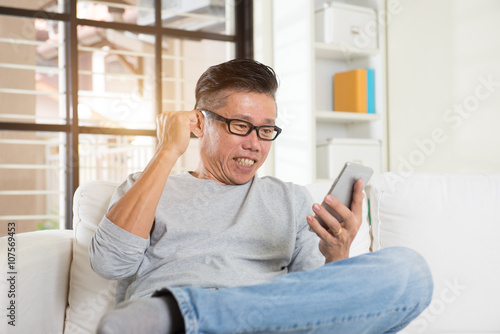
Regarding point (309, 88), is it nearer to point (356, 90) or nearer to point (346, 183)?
point (356, 90)

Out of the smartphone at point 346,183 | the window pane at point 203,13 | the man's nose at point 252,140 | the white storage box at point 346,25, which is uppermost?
the window pane at point 203,13

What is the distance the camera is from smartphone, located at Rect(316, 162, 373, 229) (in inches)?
46.3

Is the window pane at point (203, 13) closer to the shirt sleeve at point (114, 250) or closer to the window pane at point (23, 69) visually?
the window pane at point (23, 69)

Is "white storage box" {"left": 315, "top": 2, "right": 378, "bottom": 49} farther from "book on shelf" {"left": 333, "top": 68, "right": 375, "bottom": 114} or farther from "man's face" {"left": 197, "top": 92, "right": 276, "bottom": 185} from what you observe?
"man's face" {"left": 197, "top": 92, "right": 276, "bottom": 185}

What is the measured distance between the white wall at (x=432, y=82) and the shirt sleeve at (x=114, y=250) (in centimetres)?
210

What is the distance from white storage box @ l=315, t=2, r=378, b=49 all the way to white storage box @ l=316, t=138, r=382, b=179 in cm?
55

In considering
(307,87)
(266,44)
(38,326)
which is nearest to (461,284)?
(38,326)

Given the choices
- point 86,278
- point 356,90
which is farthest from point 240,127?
point 356,90

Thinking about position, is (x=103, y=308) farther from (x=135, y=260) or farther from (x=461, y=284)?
(x=461, y=284)

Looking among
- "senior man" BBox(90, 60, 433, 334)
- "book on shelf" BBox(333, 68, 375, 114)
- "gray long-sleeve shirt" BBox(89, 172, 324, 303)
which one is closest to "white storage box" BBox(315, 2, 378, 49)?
"book on shelf" BBox(333, 68, 375, 114)

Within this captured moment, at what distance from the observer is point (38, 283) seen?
1.34 m

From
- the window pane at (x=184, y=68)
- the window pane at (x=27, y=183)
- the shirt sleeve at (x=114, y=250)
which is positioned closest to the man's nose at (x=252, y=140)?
the shirt sleeve at (x=114, y=250)

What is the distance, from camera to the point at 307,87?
110 inches

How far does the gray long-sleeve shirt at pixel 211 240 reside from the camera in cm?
117
